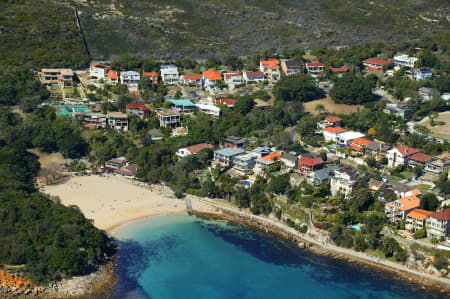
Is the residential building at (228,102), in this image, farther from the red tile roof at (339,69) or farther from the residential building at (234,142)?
the red tile roof at (339,69)

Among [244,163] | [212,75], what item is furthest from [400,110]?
[212,75]

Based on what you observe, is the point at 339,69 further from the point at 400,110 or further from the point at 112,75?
the point at 112,75

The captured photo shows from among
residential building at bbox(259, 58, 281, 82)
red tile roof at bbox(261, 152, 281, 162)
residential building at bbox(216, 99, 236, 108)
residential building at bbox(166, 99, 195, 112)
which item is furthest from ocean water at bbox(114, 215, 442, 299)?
residential building at bbox(259, 58, 281, 82)

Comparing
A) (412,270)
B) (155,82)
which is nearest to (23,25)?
(155,82)

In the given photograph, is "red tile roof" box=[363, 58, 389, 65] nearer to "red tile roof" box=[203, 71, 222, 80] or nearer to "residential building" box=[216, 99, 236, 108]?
"red tile roof" box=[203, 71, 222, 80]

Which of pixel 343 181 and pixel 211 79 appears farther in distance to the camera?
pixel 211 79

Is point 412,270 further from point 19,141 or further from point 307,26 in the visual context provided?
point 307,26

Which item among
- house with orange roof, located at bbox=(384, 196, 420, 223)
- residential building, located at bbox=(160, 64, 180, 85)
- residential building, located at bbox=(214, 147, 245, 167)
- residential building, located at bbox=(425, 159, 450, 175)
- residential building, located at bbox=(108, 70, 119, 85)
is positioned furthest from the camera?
residential building, located at bbox=(160, 64, 180, 85)
